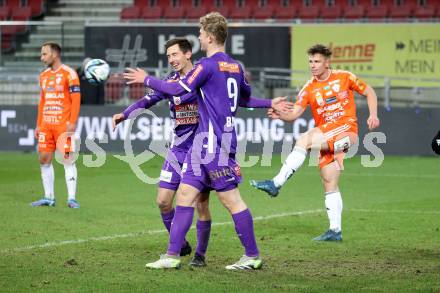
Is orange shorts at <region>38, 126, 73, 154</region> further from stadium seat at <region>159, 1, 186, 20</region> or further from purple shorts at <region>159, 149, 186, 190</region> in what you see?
stadium seat at <region>159, 1, 186, 20</region>

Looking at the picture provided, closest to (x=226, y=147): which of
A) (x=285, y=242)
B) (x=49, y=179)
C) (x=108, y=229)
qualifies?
(x=285, y=242)

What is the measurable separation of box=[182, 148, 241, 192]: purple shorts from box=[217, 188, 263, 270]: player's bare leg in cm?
9

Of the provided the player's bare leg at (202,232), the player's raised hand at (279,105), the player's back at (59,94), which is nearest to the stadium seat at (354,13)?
the player's back at (59,94)

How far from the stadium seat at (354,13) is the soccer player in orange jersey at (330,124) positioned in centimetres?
1777

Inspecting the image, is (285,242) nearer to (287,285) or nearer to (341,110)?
(341,110)

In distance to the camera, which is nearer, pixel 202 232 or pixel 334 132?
pixel 202 232

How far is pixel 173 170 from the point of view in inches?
359

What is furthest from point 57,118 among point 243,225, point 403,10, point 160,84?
point 403,10

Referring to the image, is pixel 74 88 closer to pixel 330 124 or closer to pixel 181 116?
pixel 330 124

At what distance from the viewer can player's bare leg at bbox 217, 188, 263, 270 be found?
829 cm

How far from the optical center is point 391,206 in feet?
45.3

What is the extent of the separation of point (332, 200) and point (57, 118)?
15.6ft

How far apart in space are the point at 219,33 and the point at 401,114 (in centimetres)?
1514

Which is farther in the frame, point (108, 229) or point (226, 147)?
point (108, 229)
